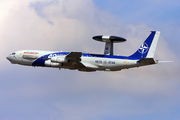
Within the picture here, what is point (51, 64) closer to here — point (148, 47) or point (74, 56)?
point (74, 56)

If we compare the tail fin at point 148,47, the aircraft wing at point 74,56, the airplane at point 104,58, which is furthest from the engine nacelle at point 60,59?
the tail fin at point 148,47

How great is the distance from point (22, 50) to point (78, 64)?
39.9 feet

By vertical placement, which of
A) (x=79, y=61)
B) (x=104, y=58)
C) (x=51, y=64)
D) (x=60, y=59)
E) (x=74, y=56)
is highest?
(x=74, y=56)

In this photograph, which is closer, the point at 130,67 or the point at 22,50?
the point at 130,67

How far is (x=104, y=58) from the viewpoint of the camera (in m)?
59.6

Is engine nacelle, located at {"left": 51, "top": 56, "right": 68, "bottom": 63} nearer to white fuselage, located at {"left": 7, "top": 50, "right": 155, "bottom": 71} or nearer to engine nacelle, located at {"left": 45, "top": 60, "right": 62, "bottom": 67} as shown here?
white fuselage, located at {"left": 7, "top": 50, "right": 155, "bottom": 71}

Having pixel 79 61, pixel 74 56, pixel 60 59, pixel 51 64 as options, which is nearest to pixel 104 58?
pixel 79 61

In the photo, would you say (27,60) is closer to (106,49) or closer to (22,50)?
(22,50)

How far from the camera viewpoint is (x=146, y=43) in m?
59.3

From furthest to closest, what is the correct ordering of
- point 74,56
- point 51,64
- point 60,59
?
point 51,64 → point 60,59 → point 74,56

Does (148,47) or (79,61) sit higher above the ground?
(148,47)

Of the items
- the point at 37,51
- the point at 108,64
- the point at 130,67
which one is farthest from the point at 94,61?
the point at 37,51

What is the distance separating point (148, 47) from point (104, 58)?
7497 mm

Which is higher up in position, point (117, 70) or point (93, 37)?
point (93, 37)
